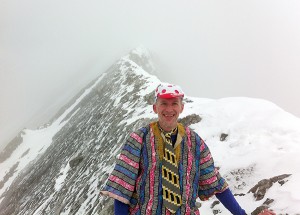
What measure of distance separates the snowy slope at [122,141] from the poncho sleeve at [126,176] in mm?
2996

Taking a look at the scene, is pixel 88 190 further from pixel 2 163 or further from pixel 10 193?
pixel 2 163

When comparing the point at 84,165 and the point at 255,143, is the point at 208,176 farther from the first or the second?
the point at 84,165

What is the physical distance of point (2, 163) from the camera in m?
34.4

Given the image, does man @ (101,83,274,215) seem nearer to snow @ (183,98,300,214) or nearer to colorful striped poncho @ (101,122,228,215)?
colorful striped poncho @ (101,122,228,215)

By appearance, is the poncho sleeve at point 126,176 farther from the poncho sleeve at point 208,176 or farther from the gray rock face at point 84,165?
the gray rock face at point 84,165

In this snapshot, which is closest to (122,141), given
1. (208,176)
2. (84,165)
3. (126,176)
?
(84,165)

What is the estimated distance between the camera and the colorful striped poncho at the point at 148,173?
11.5ft

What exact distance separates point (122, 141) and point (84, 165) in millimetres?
3263

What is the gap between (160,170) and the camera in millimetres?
3537

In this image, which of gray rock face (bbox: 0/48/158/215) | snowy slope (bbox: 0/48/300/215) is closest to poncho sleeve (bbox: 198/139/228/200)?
snowy slope (bbox: 0/48/300/215)

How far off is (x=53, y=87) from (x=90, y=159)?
68.4 metres

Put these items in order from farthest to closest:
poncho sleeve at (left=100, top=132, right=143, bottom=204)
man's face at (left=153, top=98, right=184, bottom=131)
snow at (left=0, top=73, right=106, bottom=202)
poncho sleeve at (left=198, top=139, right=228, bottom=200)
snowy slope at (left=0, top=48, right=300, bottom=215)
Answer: snow at (left=0, top=73, right=106, bottom=202) < snowy slope at (left=0, top=48, right=300, bottom=215) < poncho sleeve at (left=198, top=139, right=228, bottom=200) < man's face at (left=153, top=98, right=184, bottom=131) < poncho sleeve at (left=100, top=132, right=143, bottom=204)

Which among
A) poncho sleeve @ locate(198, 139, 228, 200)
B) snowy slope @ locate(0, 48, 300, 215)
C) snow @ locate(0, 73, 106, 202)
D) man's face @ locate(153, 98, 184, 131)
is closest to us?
man's face @ locate(153, 98, 184, 131)

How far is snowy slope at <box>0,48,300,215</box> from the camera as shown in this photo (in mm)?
7185
